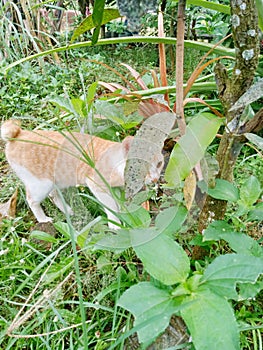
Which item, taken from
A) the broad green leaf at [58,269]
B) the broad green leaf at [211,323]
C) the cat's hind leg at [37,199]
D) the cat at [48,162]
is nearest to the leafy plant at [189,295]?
the broad green leaf at [211,323]

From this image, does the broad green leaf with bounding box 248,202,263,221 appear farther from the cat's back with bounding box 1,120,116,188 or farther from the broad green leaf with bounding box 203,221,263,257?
the cat's back with bounding box 1,120,116,188

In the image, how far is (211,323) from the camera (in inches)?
23.1

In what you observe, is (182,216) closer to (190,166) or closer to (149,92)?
(190,166)

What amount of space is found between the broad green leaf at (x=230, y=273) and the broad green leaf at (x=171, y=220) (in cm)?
13

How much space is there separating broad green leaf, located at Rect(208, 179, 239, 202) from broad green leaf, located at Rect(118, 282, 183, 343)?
0.79 ft

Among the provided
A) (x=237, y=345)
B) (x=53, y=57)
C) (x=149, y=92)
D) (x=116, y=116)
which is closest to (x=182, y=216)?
(x=237, y=345)

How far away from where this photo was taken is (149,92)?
154 cm

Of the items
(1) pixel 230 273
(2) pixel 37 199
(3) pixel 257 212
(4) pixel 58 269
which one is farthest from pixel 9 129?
(1) pixel 230 273

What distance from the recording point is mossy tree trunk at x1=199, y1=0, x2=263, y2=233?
2.37 feet

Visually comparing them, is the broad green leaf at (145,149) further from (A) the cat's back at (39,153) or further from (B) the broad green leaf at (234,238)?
(A) the cat's back at (39,153)

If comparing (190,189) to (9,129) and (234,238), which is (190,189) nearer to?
(234,238)

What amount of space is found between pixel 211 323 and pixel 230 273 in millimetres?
83

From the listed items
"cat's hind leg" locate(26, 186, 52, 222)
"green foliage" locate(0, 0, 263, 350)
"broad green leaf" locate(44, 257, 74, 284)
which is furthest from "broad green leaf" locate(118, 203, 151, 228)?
"cat's hind leg" locate(26, 186, 52, 222)

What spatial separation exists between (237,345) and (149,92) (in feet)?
3.59
